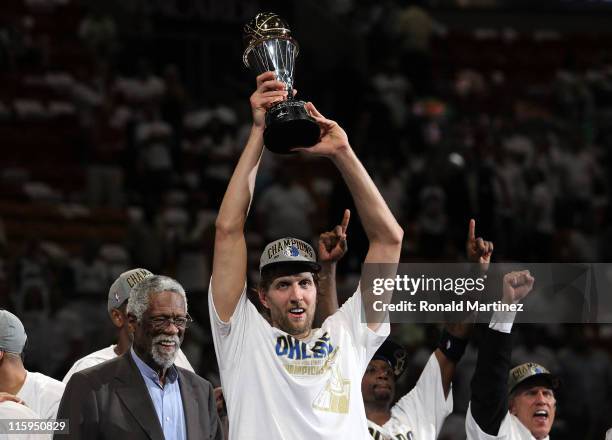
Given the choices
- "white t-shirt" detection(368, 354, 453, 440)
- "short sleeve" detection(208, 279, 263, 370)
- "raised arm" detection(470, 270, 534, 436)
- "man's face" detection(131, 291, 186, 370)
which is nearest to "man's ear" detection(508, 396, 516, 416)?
"white t-shirt" detection(368, 354, 453, 440)

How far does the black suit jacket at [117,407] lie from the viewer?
14.2 ft

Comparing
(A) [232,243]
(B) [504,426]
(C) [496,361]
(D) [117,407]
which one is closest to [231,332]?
(A) [232,243]

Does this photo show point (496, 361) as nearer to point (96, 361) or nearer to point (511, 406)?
point (511, 406)

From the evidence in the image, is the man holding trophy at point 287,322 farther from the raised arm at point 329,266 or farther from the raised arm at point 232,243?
the raised arm at point 329,266

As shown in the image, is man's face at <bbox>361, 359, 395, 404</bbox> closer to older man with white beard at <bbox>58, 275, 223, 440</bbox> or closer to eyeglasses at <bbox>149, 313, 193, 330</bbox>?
older man with white beard at <bbox>58, 275, 223, 440</bbox>

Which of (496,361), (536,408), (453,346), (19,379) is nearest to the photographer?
(19,379)

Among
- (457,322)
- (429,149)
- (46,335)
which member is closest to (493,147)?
(429,149)

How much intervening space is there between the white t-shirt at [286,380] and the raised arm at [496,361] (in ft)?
2.40

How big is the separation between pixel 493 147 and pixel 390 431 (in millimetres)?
8738

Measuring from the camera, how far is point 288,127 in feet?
14.9

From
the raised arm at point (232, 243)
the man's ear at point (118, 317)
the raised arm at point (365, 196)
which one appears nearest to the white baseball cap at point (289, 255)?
the raised arm at point (232, 243)

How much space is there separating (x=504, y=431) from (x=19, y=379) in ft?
6.64

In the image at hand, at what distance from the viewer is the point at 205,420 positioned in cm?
458

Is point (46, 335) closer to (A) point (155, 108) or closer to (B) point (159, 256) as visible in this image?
(B) point (159, 256)
